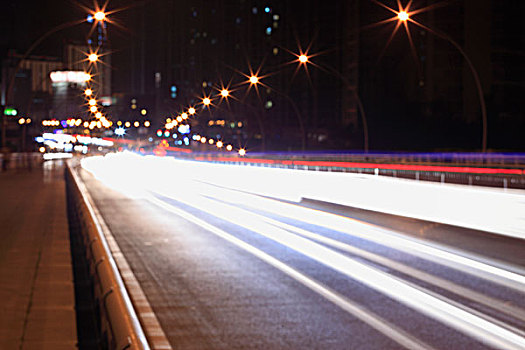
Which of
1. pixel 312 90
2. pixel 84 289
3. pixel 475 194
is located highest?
A: pixel 312 90

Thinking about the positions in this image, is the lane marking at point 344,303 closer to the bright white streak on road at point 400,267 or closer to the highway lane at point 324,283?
the highway lane at point 324,283

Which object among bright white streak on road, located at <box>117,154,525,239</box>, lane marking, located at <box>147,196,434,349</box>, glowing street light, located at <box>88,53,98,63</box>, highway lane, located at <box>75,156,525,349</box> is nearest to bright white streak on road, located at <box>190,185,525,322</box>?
highway lane, located at <box>75,156,525,349</box>

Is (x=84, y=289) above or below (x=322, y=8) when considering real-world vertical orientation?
below

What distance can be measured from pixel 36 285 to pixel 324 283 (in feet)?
12.4

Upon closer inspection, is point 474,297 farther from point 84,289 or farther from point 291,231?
point 291,231

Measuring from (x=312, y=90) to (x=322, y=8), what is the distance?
15695 mm

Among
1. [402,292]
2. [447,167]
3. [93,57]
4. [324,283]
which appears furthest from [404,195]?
[447,167]

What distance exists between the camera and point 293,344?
21.5ft

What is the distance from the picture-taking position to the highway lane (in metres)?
6.93

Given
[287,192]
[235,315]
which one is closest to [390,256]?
[235,315]

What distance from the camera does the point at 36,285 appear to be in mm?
8891

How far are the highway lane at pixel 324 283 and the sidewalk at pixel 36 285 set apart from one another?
1005mm

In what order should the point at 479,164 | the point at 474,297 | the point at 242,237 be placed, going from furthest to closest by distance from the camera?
1. the point at 479,164
2. the point at 242,237
3. the point at 474,297

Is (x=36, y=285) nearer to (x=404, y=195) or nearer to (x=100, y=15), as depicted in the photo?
(x=404, y=195)
